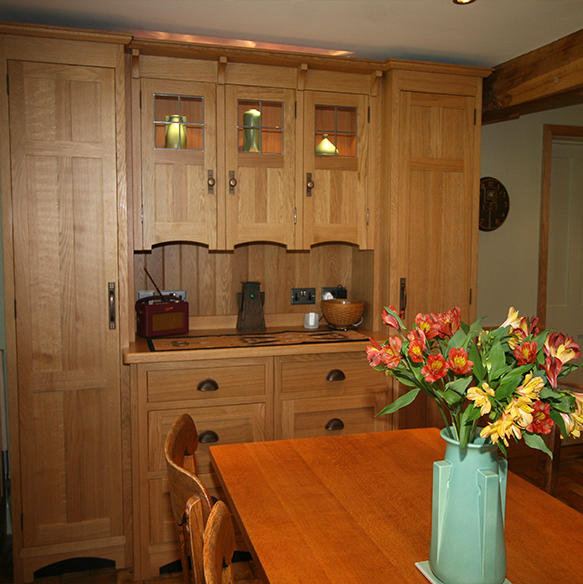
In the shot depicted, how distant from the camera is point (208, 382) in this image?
2.64 m

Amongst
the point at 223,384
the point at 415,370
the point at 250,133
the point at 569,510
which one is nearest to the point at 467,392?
the point at 415,370

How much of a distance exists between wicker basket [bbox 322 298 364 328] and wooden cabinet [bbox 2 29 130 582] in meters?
1.13

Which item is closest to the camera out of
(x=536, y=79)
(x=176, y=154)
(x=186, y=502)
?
(x=186, y=502)

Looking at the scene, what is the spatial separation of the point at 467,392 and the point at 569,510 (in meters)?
0.63

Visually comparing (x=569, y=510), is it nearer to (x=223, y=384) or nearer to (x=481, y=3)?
(x=223, y=384)

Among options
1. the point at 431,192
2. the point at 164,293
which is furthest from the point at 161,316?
the point at 431,192

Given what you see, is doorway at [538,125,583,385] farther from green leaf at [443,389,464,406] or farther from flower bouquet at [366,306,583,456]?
green leaf at [443,389,464,406]

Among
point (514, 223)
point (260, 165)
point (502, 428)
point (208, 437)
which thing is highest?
point (260, 165)

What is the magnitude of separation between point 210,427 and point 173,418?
0.18 metres

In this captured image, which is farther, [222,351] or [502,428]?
[222,351]

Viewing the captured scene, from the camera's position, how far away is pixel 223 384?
105 inches

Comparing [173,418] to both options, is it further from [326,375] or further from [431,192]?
[431,192]

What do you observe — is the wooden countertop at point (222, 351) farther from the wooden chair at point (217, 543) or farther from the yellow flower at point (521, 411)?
the yellow flower at point (521, 411)

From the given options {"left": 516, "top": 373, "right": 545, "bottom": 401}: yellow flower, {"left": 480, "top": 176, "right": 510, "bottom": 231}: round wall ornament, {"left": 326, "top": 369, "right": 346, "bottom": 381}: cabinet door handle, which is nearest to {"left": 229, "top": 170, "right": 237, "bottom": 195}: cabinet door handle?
{"left": 326, "top": 369, "right": 346, "bottom": 381}: cabinet door handle
